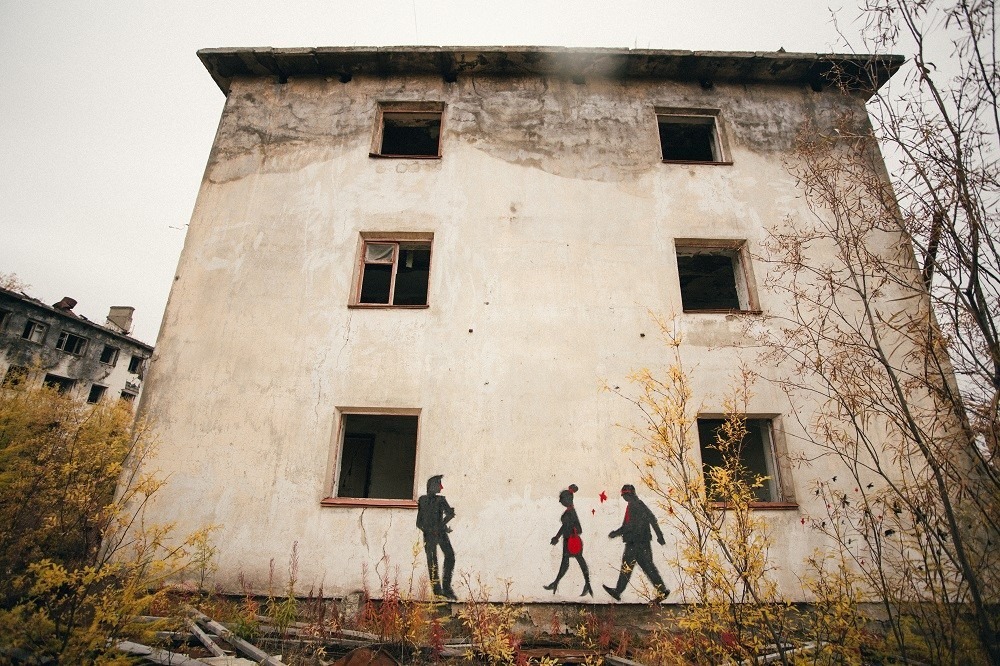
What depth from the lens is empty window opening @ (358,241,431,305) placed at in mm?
7426

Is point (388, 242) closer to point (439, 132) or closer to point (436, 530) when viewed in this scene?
point (439, 132)

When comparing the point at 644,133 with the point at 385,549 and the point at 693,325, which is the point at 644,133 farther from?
the point at 385,549

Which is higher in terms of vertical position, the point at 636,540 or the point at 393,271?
the point at 393,271

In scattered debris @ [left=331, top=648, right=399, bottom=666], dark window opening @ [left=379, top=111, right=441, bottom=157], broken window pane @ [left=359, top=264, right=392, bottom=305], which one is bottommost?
scattered debris @ [left=331, top=648, right=399, bottom=666]

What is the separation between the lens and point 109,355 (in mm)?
24656

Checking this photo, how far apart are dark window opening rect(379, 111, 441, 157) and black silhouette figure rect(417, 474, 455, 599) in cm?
618

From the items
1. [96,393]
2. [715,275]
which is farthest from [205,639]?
[96,393]

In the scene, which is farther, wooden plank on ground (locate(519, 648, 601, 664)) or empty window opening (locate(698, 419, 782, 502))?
empty window opening (locate(698, 419, 782, 502))

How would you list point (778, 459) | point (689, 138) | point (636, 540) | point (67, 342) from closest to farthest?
point (636, 540)
point (778, 459)
point (689, 138)
point (67, 342)

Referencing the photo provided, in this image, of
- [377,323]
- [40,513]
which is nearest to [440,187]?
[377,323]

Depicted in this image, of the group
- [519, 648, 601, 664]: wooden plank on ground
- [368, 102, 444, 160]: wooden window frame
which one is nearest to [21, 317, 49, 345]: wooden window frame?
[368, 102, 444, 160]: wooden window frame

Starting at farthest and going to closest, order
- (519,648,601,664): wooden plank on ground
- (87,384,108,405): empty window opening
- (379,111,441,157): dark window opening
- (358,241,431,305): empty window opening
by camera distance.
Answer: (87,384,108,405): empty window opening, (379,111,441,157): dark window opening, (358,241,431,305): empty window opening, (519,648,601,664): wooden plank on ground

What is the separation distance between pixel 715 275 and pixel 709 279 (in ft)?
1.17

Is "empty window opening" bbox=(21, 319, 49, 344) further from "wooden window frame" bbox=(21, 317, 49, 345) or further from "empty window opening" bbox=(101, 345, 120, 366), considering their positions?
"empty window opening" bbox=(101, 345, 120, 366)
